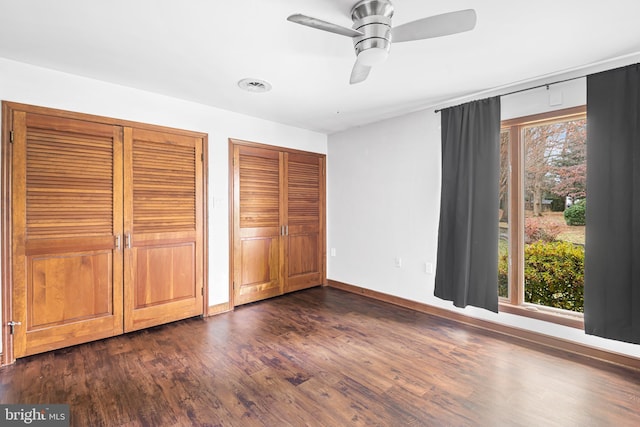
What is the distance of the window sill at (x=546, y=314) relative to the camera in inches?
104

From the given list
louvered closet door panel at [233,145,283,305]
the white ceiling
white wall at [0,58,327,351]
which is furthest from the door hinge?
the white ceiling

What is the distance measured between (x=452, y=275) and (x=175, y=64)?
3.35 meters

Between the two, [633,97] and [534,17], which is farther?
[633,97]

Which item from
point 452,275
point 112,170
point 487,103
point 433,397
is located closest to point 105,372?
point 112,170

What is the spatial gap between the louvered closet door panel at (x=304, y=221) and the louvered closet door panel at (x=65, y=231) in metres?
2.11

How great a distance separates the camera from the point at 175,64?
246 centimetres

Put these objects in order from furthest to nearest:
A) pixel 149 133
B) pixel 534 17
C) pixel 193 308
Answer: pixel 193 308 → pixel 149 133 → pixel 534 17

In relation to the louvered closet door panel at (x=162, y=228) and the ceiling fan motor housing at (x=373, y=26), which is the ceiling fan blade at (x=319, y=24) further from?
the louvered closet door panel at (x=162, y=228)

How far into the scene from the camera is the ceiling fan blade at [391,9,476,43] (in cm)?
155

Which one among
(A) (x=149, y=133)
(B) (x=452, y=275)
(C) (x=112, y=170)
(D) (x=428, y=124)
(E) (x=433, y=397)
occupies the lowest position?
(E) (x=433, y=397)

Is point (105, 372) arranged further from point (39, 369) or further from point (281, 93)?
point (281, 93)

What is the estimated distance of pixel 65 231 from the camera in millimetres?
2639
